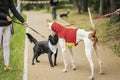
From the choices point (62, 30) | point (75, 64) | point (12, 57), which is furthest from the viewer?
point (12, 57)

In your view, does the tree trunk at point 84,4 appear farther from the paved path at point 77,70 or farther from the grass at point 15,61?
the paved path at point 77,70

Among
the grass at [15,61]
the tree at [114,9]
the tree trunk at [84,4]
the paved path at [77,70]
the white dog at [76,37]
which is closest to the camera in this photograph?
the white dog at [76,37]

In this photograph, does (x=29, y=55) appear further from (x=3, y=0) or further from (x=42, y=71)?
(x=3, y=0)

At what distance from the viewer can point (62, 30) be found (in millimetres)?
10203

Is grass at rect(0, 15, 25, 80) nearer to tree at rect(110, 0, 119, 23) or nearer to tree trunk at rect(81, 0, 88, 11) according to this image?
tree at rect(110, 0, 119, 23)

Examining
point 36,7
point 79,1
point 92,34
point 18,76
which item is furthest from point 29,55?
point 36,7

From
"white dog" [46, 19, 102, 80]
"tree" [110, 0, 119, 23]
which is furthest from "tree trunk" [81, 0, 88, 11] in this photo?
"white dog" [46, 19, 102, 80]

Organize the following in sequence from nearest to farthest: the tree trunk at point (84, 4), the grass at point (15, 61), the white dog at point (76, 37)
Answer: the white dog at point (76, 37), the grass at point (15, 61), the tree trunk at point (84, 4)

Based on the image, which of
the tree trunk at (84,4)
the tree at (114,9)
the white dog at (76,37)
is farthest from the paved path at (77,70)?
the tree trunk at (84,4)

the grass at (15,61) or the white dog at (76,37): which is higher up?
the white dog at (76,37)

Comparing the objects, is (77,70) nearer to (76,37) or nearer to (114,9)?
(76,37)

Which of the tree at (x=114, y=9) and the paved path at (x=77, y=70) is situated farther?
the tree at (x=114, y=9)

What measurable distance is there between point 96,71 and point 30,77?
1792mm

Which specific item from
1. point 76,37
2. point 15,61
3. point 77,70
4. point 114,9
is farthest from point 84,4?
point 76,37
